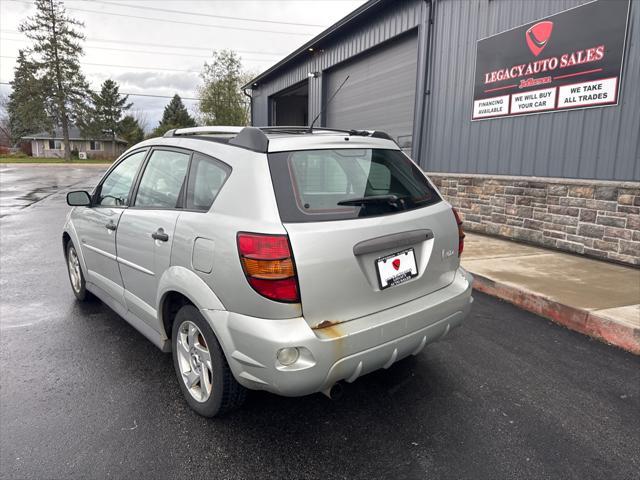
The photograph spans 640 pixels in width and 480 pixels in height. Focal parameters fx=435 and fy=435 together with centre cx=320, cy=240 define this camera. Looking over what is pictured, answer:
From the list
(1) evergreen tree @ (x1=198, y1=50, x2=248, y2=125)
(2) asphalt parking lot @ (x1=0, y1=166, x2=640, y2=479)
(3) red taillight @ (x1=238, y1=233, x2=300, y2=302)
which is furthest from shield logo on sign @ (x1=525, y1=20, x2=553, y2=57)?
(1) evergreen tree @ (x1=198, y1=50, x2=248, y2=125)

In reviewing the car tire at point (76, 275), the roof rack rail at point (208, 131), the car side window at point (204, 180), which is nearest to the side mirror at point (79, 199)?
the car tire at point (76, 275)

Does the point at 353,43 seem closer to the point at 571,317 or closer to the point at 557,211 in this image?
the point at 557,211

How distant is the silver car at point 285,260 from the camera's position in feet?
6.88

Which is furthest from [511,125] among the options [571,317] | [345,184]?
[345,184]

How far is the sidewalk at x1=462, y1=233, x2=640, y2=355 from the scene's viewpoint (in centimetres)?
379

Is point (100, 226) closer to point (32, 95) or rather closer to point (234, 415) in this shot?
point (234, 415)

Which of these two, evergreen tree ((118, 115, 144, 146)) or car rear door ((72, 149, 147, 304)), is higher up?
evergreen tree ((118, 115, 144, 146))

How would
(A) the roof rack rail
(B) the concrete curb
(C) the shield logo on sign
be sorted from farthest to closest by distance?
(C) the shield logo on sign → (B) the concrete curb → (A) the roof rack rail

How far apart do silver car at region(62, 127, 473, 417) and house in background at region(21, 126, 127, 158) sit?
6999cm

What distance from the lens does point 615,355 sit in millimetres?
3475

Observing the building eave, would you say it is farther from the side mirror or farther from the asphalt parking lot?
the asphalt parking lot

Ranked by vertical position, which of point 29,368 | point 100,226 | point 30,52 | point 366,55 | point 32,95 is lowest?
point 29,368

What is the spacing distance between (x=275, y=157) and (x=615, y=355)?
3152mm

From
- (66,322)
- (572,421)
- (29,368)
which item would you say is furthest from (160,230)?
(572,421)
